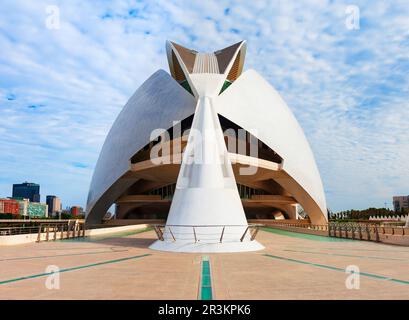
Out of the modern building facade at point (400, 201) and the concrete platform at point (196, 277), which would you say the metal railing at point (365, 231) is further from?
the modern building facade at point (400, 201)

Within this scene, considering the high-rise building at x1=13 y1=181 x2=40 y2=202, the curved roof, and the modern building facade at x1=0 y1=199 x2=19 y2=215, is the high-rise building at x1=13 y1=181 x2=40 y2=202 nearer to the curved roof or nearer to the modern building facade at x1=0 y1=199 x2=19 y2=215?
the modern building facade at x1=0 y1=199 x2=19 y2=215

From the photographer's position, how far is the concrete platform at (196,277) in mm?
4613

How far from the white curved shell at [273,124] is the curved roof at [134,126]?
3.09 m

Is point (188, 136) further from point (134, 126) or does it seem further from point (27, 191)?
point (27, 191)

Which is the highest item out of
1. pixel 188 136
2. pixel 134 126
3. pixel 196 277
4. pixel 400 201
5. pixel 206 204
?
pixel 134 126

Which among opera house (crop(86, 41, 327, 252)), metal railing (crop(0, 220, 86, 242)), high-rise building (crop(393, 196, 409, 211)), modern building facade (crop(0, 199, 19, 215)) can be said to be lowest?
high-rise building (crop(393, 196, 409, 211))

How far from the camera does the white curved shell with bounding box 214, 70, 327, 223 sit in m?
24.4

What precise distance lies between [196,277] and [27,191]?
152055mm

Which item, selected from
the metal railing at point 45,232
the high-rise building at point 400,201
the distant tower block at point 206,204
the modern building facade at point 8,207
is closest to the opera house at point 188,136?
the distant tower block at point 206,204

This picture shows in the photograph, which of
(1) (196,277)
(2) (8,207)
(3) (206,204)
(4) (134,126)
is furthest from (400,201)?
(1) (196,277)

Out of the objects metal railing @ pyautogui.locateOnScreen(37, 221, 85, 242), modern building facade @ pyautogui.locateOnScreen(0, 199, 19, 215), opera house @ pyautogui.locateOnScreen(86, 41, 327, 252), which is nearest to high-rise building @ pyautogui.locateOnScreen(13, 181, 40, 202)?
modern building facade @ pyautogui.locateOnScreen(0, 199, 19, 215)

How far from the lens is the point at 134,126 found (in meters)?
27.2

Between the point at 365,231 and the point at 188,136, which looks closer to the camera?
the point at 365,231

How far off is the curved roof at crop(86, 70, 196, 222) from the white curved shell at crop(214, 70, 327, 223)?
309cm
